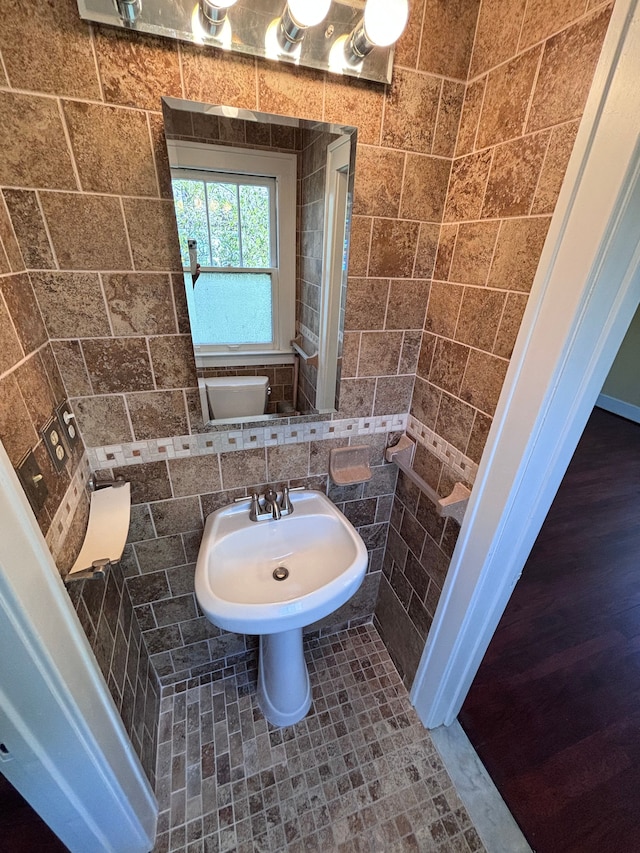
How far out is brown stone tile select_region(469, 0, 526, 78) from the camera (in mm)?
781

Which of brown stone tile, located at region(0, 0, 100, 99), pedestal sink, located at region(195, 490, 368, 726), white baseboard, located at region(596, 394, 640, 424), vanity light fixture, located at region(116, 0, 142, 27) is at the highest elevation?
vanity light fixture, located at region(116, 0, 142, 27)

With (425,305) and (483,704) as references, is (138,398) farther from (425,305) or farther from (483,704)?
(483,704)

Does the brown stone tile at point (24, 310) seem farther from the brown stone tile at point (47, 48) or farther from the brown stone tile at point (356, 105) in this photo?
the brown stone tile at point (356, 105)

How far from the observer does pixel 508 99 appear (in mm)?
813

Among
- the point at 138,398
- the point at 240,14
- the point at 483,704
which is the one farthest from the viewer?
the point at 483,704

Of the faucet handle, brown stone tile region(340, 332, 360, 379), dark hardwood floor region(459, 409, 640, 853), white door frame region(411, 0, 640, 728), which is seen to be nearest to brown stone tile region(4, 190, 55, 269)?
brown stone tile region(340, 332, 360, 379)

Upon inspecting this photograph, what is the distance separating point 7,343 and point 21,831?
1.57m

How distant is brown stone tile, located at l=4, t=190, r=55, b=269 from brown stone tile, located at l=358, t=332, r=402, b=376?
0.86 meters

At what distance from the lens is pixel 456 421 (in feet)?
3.55

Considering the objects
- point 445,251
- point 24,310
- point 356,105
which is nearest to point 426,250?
point 445,251

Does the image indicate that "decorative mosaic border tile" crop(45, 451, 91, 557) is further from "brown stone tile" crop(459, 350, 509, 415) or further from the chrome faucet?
"brown stone tile" crop(459, 350, 509, 415)

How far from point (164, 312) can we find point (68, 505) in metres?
0.55

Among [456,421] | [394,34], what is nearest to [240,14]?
[394,34]

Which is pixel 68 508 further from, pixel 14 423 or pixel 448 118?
pixel 448 118
